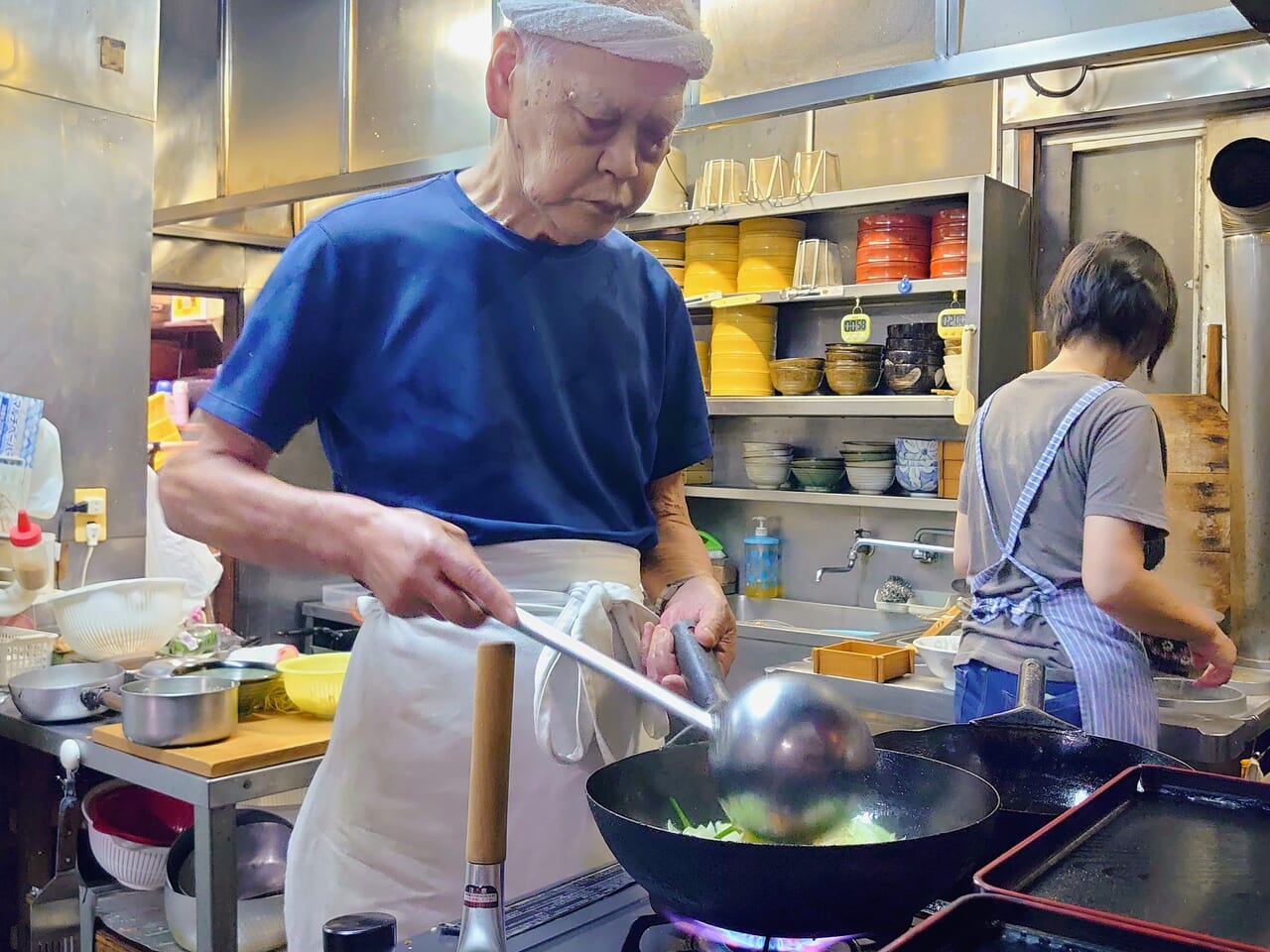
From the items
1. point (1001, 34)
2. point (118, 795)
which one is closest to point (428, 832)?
point (118, 795)

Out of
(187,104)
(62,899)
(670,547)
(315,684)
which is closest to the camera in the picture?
(670,547)

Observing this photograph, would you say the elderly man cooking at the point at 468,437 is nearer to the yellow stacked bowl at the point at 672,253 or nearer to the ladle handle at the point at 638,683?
the ladle handle at the point at 638,683

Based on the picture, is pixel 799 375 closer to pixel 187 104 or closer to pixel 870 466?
pixel 870 466

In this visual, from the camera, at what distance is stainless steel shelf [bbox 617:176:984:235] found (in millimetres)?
3297

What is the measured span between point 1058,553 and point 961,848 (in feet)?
4.41

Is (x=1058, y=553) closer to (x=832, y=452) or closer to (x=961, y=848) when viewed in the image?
(x=961, y=848)

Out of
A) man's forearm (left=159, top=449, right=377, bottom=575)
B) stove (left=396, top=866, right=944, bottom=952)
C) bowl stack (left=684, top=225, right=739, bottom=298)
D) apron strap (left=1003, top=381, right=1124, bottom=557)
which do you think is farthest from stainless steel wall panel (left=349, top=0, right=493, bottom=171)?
stove (left=396, top=866, right=944, bottom=952)

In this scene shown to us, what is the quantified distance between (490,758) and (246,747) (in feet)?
4.66

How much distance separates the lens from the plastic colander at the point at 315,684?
2.19m

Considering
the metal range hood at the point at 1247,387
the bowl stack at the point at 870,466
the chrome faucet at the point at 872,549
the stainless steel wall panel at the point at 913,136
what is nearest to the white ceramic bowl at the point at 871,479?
the bowl stack at the point at 870,466

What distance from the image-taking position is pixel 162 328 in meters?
5.93

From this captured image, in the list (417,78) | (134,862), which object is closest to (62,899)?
(134,862)

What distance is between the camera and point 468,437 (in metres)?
1.21

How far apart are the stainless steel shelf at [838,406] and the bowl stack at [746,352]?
5 centimetres
